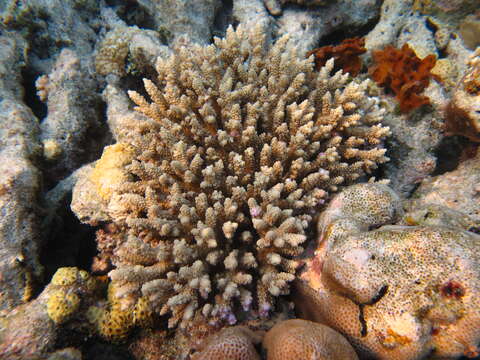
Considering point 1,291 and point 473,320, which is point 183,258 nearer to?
point 1,291

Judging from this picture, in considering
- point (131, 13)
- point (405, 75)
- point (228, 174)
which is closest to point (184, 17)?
point (131, 13)

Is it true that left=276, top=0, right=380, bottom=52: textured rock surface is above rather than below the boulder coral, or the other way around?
above

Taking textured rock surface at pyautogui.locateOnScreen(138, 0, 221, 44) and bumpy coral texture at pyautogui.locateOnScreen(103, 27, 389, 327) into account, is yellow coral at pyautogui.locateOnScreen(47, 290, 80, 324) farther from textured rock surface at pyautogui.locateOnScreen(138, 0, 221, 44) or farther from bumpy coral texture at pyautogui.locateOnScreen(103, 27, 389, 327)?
textured rock surface at pyautogui.locateOnScreen(138, 0, 221, 44)

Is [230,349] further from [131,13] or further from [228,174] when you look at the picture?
[131,13]

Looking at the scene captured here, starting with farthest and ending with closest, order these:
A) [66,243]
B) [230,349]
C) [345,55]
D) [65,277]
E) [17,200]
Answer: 1. [345,55]
2. [66,243]
3. [17,200]
4. [65,277]
5. [230,349]

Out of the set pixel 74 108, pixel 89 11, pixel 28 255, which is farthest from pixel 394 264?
pixel 89 11

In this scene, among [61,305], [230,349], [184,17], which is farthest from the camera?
[184,17]

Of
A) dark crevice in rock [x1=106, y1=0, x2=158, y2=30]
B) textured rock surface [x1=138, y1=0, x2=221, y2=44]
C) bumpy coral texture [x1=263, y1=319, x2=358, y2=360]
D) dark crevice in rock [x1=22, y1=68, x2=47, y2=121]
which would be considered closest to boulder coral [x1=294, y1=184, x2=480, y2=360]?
bumpy coral texture [x1=263, y1=319, x2=358, y2=360]
